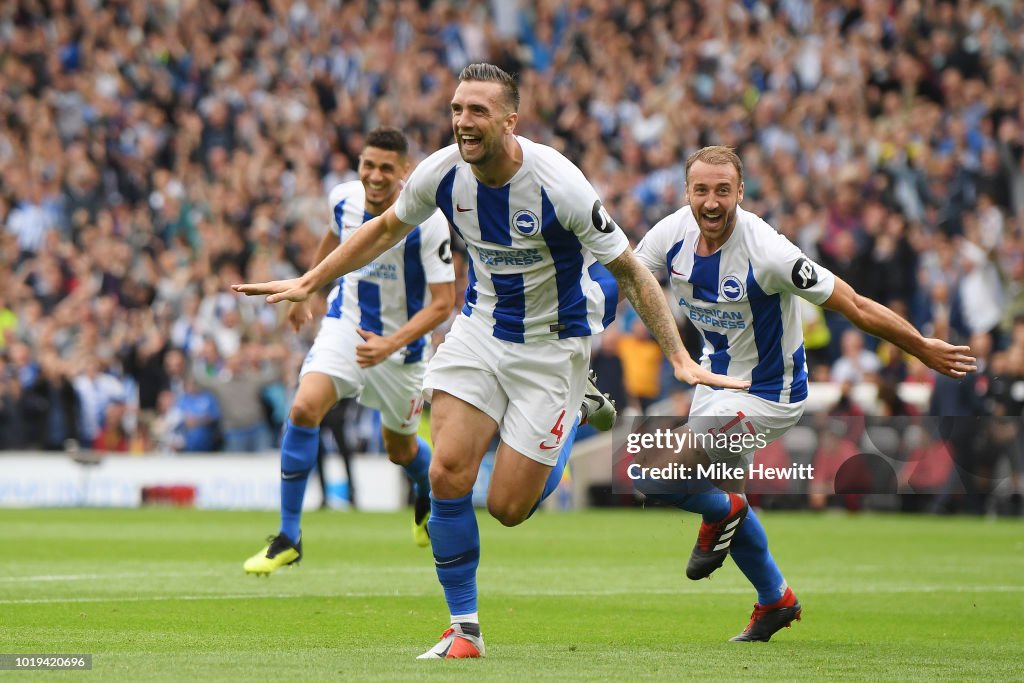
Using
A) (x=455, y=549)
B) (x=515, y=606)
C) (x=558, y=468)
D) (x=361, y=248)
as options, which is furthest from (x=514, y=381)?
(x=515, y=606)

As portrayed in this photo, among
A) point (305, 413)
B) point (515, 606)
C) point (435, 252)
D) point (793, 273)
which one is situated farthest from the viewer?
point (435, 252)

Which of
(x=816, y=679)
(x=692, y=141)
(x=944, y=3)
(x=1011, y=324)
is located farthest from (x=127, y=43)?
(x=816, y=679)

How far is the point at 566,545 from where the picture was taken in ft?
47.7

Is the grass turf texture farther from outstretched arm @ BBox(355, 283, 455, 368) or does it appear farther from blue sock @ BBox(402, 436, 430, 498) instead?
outstretched arm @ BBox(355, 283, 455, 368)

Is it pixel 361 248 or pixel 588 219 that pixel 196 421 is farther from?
pixel 588 219

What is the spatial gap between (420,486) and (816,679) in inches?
222

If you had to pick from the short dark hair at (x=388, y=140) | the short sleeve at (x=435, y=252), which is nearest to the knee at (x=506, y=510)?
the short sleeve at (x=435, y=252)

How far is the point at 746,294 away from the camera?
8.30m

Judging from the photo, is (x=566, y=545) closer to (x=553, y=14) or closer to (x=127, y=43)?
(x=553, y=14)

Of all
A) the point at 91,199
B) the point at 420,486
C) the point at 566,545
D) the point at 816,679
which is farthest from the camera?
the point at 91,199

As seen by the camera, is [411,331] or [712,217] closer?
[712,217]

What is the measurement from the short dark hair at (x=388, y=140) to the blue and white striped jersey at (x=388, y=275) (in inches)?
22.6

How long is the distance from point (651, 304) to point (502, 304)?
2.63ft

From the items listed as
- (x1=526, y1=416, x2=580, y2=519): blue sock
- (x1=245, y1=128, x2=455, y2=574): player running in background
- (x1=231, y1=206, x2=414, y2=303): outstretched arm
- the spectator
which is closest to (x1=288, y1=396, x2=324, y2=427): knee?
(x1=245, y1=128, x2=455, y2=574): player running in background
